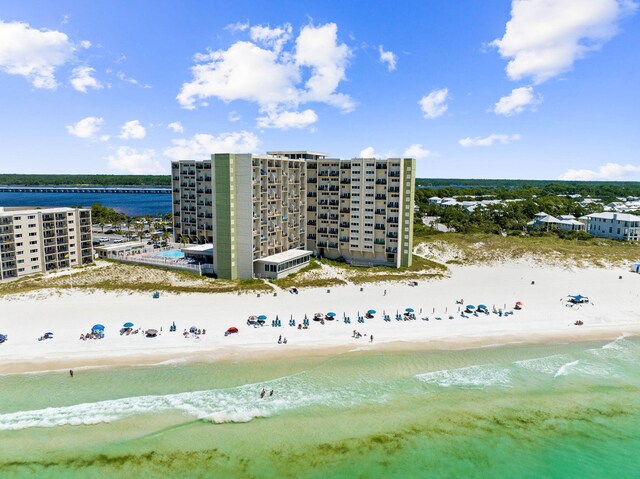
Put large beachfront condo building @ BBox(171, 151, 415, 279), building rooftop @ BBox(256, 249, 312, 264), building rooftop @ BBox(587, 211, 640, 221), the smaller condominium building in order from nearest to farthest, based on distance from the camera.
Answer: large beachfront condo building @ BBox(171, 151, 415, 279), building rooftop @ BBox(256, 249, 312, 264), the smaller condominium building, building rooftop @ BBox(587, 211, 640, 221)

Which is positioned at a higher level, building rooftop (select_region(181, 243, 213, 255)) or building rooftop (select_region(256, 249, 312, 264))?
building rooftop (select_region(181, 243, 213, 255))

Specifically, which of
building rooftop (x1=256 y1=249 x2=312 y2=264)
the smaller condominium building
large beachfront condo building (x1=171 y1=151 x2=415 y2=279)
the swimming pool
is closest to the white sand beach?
building rooftop (x1=256 y1=249 x2=312 y2=264)

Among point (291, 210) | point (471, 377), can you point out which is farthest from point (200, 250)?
point (471, 377)

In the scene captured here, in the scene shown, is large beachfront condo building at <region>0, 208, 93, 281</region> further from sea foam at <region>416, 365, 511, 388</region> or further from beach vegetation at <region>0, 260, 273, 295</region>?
sea foam at <region>416, 365, 511, 388</region>

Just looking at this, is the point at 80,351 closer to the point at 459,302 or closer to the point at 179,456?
the point at 179,456

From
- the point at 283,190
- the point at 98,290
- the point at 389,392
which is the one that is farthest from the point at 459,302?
the point at 98,290

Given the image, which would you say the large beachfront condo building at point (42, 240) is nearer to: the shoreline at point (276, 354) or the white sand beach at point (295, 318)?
the white sand beach at point (295, 318)
